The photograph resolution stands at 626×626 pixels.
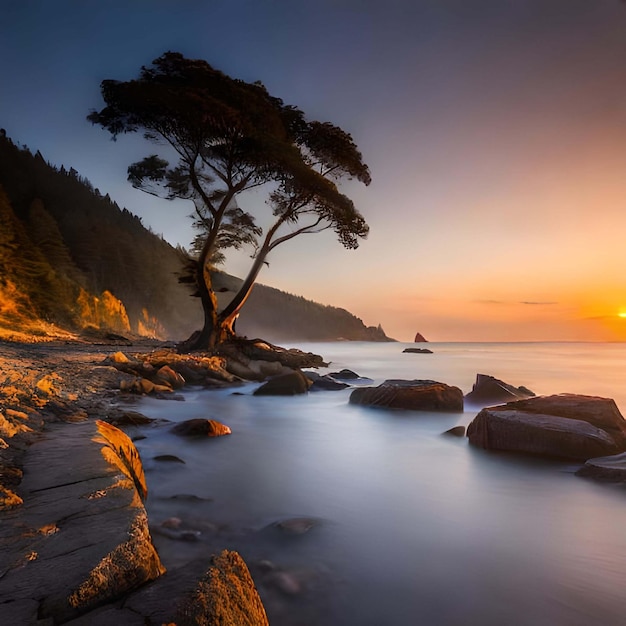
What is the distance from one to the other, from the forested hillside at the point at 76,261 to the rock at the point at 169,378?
5634 millimetres

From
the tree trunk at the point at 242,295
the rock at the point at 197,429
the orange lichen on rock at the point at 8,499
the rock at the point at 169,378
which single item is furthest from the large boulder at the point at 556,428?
the tree trunk at the point at 242,295

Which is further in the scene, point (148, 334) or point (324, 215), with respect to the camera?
point (148, 334)

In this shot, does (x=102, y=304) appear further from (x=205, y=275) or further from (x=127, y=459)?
(x=127, y=459)

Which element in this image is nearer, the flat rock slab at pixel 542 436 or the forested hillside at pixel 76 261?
the flat rock slab at pixel 542 436

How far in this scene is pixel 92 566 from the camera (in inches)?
67.6

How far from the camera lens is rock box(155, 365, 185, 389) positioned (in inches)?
457

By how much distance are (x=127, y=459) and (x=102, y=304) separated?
1497 inches

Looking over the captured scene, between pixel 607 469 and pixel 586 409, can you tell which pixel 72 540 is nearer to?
pixel 607 469

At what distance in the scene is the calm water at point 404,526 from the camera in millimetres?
2674

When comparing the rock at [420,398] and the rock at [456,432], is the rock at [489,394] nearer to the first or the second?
the rock at [420,398]

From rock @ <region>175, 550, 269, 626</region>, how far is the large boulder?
5.35 m

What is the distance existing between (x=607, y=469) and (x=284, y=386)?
9129mm

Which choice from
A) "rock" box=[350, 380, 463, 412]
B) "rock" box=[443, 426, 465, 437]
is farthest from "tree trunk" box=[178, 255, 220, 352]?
"rock" box=[443, 426, 465, 437]

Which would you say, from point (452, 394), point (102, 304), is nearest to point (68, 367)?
point (452, 394)
